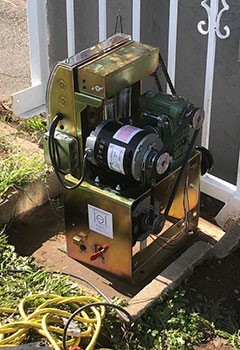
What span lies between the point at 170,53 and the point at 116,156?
2.90 ft

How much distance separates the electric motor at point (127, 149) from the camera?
315 centimetres

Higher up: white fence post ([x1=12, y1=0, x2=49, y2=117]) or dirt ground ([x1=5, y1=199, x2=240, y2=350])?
white fence post ([x1=12, y1=0, x2=49, y2=117])

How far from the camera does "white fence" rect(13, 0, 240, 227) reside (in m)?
3.65

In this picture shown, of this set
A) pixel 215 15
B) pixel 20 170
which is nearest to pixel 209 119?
pixel 215 15

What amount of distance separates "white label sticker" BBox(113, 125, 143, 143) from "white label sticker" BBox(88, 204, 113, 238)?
0.37 meters

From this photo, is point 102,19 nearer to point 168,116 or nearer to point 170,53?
point 170,53

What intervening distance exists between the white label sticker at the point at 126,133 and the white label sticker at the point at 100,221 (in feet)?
1.22

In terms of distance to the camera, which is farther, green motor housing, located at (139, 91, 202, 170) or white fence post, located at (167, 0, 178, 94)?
white fence post, located at (167, 0, 178, 94)

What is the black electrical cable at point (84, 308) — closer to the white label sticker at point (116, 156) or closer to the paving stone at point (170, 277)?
the paving stone at point (170, 277)

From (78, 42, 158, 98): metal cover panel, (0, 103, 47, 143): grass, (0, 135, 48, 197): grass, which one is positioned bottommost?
(0, 103, 47, 143): grass

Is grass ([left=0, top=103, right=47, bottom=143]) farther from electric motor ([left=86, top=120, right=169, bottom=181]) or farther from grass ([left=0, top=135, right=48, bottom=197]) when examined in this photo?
electric motor ([left=86, top=120, right=169, bottom=181])

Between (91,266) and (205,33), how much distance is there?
1.23 metres

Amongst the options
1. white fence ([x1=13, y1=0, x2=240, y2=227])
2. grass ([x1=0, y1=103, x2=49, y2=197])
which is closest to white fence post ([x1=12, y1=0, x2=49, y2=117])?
white fence ([x1=13, y1=0, x2=240, y2=227])

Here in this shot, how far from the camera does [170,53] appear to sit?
383 cm
